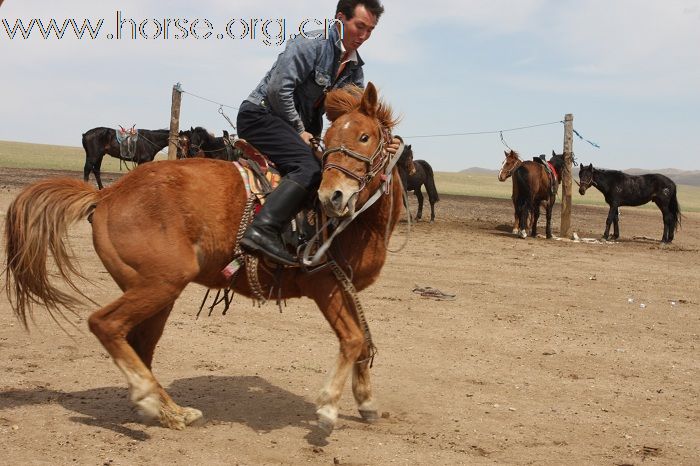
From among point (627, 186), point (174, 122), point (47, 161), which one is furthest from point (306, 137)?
point (47, 161)

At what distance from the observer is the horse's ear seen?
5129 mm

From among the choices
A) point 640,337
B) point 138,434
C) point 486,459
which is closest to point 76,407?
point 138,434

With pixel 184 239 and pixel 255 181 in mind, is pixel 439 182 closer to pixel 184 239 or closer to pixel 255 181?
pixel 255 181

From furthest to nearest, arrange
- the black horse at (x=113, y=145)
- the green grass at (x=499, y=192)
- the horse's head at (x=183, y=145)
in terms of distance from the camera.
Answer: the green grass at (x=499, y=192) < the black horse at (x=113, y=145) < the horse's head at (x=183, y=145)

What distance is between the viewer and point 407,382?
6742 mm

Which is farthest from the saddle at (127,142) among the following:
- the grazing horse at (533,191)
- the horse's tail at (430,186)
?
the grazing horse at (533,191)

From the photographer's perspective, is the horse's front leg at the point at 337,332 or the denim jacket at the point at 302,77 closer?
the horse's front leg at the point at 337,332

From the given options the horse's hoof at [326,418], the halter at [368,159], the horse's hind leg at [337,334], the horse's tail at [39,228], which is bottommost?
the horse's hoof at [326,418]

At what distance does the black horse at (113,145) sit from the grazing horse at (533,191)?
1190 cm

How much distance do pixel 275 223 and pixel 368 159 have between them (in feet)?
2.35

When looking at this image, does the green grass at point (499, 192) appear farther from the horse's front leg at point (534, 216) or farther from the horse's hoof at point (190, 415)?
the horse's hoof at point (190, 415)

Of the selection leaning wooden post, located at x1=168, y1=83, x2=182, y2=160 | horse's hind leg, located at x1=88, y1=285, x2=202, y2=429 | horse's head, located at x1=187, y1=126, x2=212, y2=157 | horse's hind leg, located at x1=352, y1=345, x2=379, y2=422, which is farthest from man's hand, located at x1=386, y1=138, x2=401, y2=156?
horse's head, located at x1=187, y1=126, x2=212, y2=157

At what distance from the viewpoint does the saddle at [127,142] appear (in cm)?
2597

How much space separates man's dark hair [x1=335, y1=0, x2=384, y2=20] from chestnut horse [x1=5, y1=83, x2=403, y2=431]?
0.52 meters
